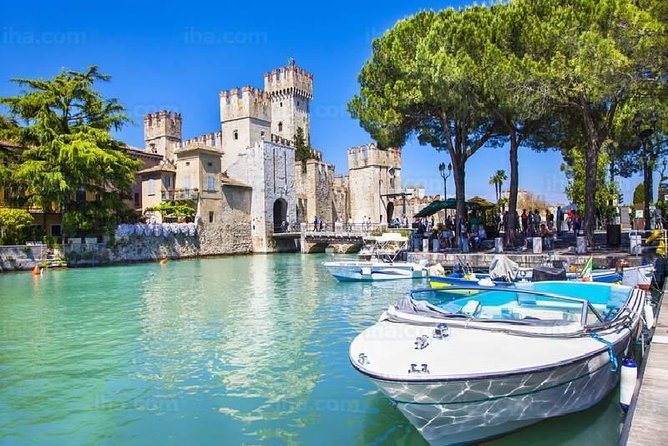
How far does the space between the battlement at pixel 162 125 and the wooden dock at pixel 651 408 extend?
58.3 metres

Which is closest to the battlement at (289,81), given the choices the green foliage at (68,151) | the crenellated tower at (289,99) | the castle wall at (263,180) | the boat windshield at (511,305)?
the crenellated tower at (289,99)

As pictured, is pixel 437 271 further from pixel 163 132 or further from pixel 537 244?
pixel 163 132

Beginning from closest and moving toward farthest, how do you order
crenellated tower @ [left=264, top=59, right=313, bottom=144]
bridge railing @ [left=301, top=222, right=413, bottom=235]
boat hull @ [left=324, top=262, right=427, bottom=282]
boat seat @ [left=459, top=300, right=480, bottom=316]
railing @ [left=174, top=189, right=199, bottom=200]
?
boat seat @ [left=459, top=300, right=480, bottom=316]
boat hull @ [left=324, top=262, right=427, bottom=282]
railing @ [left=174, top=189, right=199, bottom=200]
bridge railing @ [left=301, top=222, right=413, bottom=235]
crenellated tower @ [left=264, top=59, right=313, bottom=144]

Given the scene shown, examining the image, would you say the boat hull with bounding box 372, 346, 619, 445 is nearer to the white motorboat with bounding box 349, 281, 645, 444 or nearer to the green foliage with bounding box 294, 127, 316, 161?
the white motorboat with bounding box 349, 281, 645, 444

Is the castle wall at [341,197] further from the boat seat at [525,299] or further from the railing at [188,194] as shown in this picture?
the boat seat at [525,299]

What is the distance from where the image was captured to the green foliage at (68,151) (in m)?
29.8

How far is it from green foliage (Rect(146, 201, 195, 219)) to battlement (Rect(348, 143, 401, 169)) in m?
23.3

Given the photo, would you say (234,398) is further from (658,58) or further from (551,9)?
(551,9)

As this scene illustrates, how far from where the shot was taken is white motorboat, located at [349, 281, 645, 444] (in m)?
4.98

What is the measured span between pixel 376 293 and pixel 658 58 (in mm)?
10728

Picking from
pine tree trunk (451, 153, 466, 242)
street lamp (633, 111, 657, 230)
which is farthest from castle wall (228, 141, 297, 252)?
street lamp (633, 111, 657, 230)

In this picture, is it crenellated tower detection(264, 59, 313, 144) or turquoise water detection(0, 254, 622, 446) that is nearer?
turquoise water detection(0, 254, 622, 446)

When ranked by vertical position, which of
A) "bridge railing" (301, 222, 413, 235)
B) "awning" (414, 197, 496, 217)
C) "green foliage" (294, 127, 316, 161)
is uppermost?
"green foliage" (294, 127, 316, 161)

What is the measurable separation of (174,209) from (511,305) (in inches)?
1460
